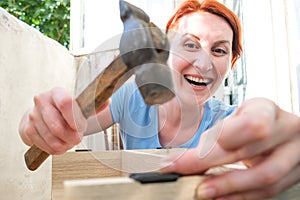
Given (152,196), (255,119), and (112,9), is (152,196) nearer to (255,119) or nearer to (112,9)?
(255,119)

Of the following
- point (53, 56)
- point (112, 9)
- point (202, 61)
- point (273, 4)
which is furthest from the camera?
point (112, 9)

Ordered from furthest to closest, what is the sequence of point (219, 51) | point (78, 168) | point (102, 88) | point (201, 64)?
point (219, 51) → point (78, 168) → point (201, 64) → point (102, 88)

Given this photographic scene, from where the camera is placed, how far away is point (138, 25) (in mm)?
378

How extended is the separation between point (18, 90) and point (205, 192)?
1.61m

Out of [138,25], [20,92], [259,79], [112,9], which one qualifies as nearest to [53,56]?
[20,92]

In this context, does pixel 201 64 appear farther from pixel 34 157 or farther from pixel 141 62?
pixel 34 157

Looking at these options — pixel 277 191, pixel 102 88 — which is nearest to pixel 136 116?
pixel 102 88

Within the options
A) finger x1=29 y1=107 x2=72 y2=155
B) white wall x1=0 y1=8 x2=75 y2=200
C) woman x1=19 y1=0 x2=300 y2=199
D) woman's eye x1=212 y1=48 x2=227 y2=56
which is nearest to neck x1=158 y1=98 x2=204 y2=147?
woman x1=19 y1=0 x2=300 y2=199

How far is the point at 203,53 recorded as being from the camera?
0.73m

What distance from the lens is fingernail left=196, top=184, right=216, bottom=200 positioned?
0.32 meters

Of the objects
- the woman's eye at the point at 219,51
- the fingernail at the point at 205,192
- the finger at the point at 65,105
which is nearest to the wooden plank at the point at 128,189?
the fingernail at the point at 205,192

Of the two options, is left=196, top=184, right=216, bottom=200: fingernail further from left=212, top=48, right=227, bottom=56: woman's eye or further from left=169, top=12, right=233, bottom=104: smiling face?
left=212, top=48, right=227, bottom=56: woman's eye

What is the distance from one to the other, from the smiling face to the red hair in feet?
0.07

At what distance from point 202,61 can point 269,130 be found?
320 millimetres
